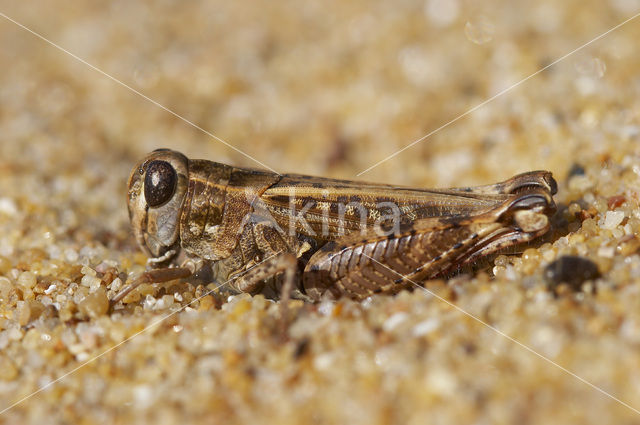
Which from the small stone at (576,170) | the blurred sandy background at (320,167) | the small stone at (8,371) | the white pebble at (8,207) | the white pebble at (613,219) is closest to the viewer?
the blurred sandy background at (320,167)

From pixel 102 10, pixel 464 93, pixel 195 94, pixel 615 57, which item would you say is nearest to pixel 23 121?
pixel 195 94

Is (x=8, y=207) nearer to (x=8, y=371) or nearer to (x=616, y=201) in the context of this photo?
(x=8, y=371)

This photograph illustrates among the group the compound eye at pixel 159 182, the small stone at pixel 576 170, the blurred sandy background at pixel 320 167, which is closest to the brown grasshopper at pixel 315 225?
the compound eye at pixel 159 182

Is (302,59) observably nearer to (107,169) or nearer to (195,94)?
(195,94)

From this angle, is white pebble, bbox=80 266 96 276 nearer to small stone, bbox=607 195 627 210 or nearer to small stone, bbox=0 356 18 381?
small stone, bbox=0 356 18 381

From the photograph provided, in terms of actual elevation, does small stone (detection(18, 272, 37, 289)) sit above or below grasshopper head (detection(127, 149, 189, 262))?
below

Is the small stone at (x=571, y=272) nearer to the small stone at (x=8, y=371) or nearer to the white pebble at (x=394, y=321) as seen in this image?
the white pebble at (x=394, y=321)

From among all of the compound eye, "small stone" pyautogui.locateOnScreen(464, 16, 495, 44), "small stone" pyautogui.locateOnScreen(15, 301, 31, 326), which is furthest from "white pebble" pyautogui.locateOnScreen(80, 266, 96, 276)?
"small stone" pyautogui.locateOnScreen(464, 16, 495, 44)
